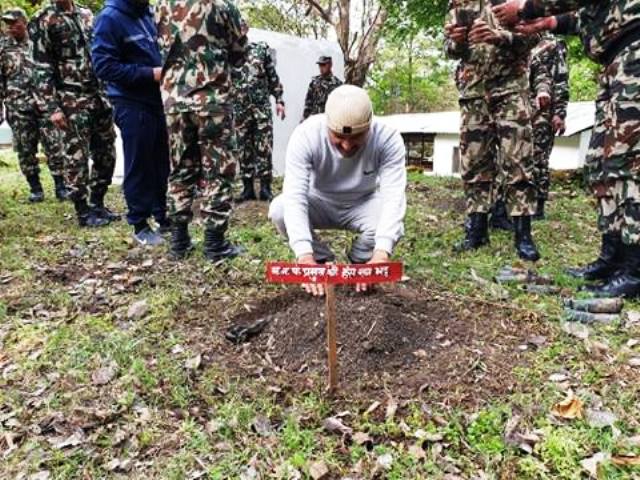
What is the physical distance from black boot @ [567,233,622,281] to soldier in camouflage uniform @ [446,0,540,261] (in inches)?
18.9

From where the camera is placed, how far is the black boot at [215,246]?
4.11 meters

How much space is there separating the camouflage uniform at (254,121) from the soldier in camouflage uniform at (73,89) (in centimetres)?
189

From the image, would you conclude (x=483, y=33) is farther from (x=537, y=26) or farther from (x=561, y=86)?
(x=561, y=86)

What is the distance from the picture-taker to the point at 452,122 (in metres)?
20.1

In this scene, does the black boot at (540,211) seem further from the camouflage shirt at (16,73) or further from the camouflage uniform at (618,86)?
the camouflage shirt at (16,73)

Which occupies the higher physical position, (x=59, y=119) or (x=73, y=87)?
(x=73, y=87)

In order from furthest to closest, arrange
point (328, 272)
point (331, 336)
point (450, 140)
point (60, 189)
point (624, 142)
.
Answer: point (450, 140)
point (60, 189)
point (624, 142)
point (331, 336)
point (328, 272)

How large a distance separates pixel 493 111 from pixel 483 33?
2.01 feet

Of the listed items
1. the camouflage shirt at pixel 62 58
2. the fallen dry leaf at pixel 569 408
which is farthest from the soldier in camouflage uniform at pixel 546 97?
the camouflage shirt at pixel 62 58

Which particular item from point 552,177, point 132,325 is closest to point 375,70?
point 552,177

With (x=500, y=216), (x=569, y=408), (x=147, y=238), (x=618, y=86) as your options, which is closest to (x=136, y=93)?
(x=147, y=238)

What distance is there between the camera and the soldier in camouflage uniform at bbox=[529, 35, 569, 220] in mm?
5535

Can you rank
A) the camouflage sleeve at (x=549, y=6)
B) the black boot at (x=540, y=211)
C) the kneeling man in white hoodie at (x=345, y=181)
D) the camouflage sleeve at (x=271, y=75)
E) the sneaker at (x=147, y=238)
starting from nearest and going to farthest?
the kneeling man in white hoodie at (x=345, y=181) < the camouflage sleeve at (x=549, y=6) < the sneaker at (x=147, y=238) < the black boot at (x=540, y=211) < the camouflage sleeve at (x=271, y=75)

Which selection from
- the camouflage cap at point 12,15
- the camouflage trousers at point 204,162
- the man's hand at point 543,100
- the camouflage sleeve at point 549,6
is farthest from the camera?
the camouflage cap at point 12,15
